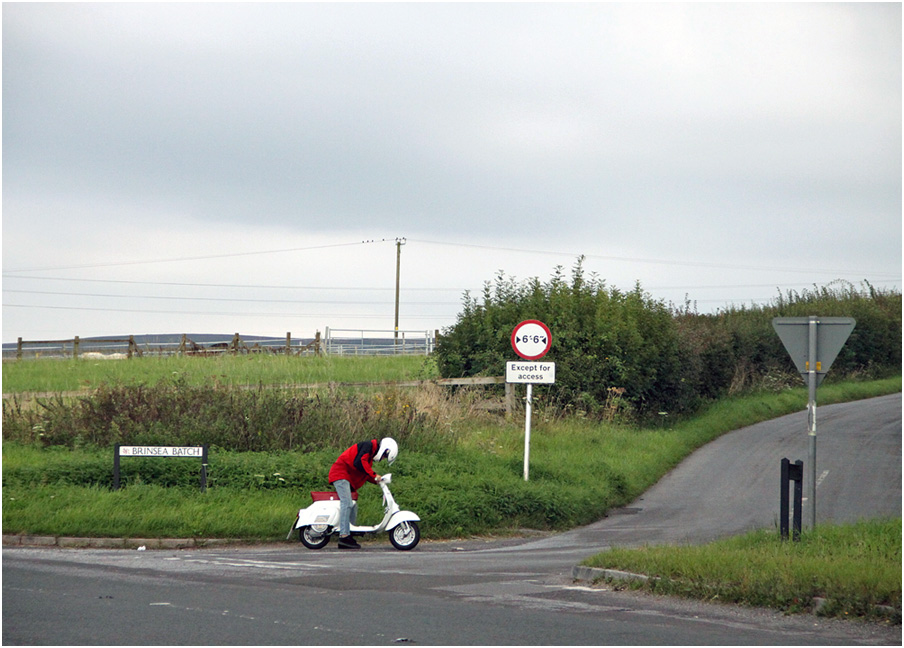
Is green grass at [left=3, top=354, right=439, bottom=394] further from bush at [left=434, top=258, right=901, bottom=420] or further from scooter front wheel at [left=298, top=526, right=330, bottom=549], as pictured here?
scooter front wheel at [left=298, top=526, right=330, bottom=549]

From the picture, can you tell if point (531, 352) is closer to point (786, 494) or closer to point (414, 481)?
point (414, 481)

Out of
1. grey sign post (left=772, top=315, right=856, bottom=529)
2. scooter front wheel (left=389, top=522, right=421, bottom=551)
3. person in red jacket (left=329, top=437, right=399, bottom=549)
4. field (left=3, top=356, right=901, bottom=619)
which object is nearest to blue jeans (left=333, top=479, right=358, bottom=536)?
person in red jacket (left=329, top=437, right=399, bottom=549)

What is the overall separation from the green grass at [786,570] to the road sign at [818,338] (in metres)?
2.17

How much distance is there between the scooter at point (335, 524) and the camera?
12.6 metres

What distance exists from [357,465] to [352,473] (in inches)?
8.0

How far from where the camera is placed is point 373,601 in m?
8.54

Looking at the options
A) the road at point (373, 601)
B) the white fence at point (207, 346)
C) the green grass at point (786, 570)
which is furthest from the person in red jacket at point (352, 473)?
the white fence at point (207, 346)

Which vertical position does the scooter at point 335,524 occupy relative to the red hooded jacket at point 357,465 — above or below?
below

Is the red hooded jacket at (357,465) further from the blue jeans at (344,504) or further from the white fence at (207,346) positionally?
the white fence at (207,346)

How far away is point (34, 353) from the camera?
49.8 meters

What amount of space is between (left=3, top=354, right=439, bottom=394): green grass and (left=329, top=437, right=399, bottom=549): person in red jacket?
49.8 feet

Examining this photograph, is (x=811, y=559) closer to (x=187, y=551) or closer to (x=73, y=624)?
(x=73, y=624)

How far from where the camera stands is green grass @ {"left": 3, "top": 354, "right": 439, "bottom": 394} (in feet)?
97.6

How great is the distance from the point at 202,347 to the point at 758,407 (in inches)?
1124
